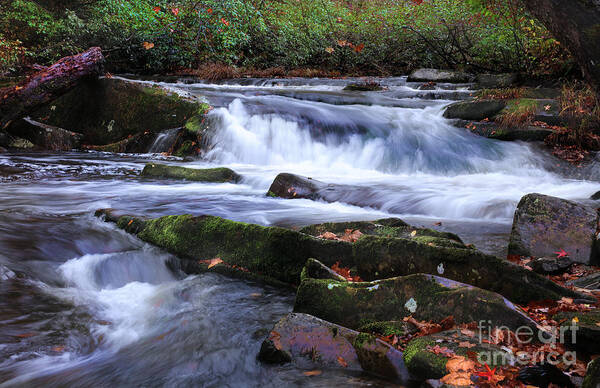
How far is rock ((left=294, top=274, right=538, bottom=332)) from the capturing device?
2.68m

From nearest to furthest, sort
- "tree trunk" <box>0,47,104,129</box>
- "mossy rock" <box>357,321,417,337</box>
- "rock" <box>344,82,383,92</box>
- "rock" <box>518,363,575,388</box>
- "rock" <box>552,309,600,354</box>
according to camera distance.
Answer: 1. "rock" <box>518,363,575,388</box>
2. "rock" <box>552,309,600,354</box>
3. "mossy rock" <box>357,321,417,337</box>
4. "tree trunk" <box>0,47,104,129</box>
5. "rock" <box>344,82,383,92</box>

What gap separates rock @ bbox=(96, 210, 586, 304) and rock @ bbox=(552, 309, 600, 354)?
0.53 m

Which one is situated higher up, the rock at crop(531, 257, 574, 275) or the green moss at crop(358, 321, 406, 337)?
the rock at crop(531, 257, 574, 275)

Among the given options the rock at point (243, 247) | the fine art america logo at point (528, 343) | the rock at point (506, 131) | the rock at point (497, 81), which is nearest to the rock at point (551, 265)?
Result: the fine art america logo at point (528, 343)

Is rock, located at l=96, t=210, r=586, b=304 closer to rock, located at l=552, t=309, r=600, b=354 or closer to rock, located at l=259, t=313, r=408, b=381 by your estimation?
rock, located at l=552, t=309, r=600, b=354

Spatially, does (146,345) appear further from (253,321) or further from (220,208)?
(220,208)

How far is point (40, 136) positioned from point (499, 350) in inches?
489

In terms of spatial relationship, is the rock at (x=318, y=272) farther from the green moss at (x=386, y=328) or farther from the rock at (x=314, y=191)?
the rock at (x=314, y=191)

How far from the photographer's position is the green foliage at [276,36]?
17688 millimetres

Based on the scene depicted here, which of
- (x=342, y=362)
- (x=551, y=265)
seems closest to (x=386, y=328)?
(x=342, y=362)

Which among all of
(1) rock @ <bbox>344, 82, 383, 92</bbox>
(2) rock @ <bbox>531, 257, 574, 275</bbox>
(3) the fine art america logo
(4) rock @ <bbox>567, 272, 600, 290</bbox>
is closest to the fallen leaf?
(3) the fine art america logo

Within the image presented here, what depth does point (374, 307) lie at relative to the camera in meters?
2.97

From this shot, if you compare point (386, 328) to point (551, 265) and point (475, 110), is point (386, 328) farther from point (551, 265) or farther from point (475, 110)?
point (475, 110)

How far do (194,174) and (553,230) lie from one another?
20.4ft
